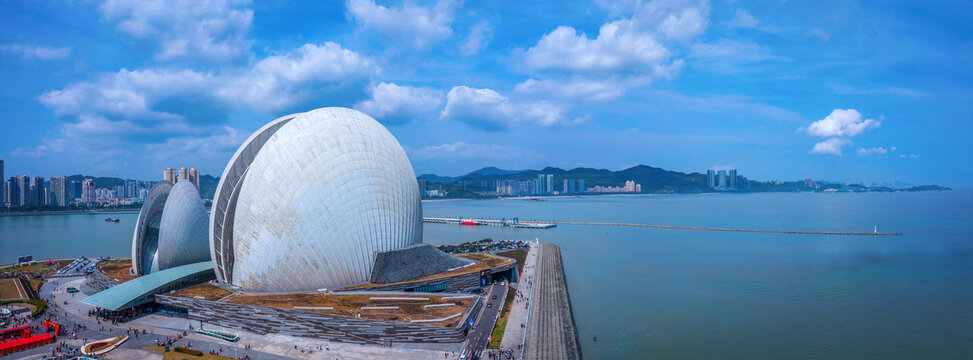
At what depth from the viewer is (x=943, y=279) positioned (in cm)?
3825

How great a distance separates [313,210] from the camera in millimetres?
27078

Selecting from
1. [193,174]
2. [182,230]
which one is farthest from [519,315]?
[193,174]

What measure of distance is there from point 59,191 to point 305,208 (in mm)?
179653

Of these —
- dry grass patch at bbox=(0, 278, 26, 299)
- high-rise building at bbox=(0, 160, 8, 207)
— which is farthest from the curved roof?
high-rise building at bbox=(0, 160, 8, 207)

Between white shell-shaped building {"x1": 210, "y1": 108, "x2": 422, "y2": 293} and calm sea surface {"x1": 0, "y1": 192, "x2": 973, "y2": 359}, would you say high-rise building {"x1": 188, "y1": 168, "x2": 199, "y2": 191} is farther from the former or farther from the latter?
white shell-shaped building {"x1": 210, "y1": 108, "x2": 422, "y2": 293}

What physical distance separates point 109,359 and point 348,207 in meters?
12.6

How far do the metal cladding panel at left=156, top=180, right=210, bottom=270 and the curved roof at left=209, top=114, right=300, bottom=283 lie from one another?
631 centimetres

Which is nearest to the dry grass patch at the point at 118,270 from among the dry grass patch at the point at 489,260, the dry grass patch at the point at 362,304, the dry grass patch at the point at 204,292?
the dry grass patch at the point at 204,292

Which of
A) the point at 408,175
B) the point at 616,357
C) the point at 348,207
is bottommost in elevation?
the point at 616,357

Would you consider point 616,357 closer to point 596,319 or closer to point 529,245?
point 596,319

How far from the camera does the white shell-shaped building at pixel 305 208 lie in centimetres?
2669

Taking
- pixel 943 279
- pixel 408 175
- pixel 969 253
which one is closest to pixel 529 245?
pixel 408 175

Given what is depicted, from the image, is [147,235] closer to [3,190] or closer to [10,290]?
[10,290]

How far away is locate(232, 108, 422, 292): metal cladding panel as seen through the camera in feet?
87.5
